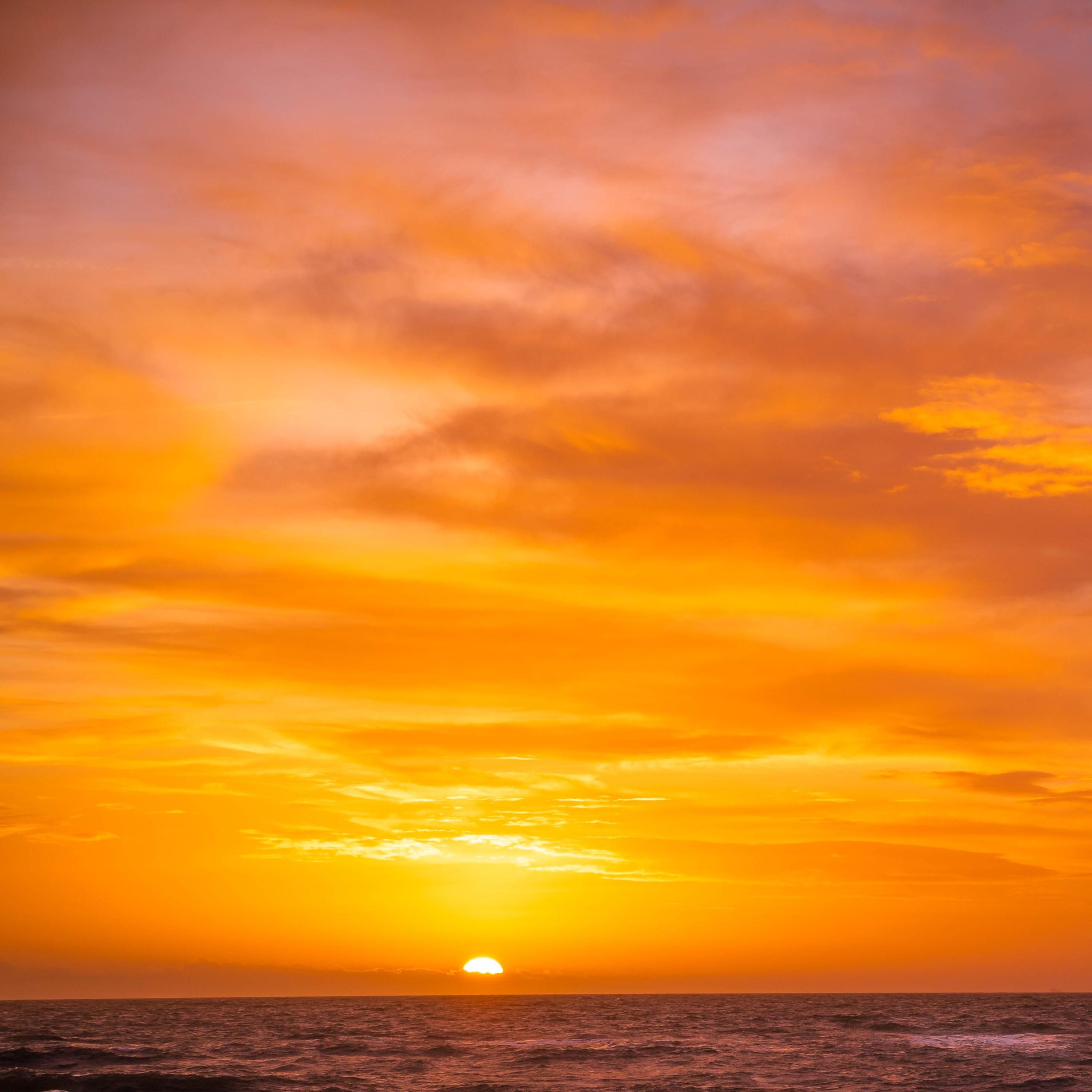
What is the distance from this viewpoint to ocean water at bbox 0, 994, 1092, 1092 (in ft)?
179

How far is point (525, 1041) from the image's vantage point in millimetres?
87375

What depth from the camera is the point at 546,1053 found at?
73438 millimetres

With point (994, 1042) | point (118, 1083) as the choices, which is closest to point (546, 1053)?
point (118, 1083)

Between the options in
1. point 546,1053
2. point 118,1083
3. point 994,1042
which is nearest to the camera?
point 118,1083

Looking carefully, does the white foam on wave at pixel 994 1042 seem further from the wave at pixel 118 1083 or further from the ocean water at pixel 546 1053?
the wave at pixel 118 1083

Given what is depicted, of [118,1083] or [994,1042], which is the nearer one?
[118,1083]

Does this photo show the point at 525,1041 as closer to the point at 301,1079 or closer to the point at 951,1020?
the point at 301,1079

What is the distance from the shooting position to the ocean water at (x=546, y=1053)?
2148 inches

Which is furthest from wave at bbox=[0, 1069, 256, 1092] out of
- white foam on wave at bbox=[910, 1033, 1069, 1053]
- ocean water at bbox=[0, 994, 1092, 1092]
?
white foam on wave at bbox=[910, 1033, 1069, 1053]

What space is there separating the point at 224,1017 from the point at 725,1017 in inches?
2454

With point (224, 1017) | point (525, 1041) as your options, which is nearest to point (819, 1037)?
point (525, 1041)

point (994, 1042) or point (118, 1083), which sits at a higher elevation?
point (118, 1083)

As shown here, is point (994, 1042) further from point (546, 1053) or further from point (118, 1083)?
point (118, 1083)

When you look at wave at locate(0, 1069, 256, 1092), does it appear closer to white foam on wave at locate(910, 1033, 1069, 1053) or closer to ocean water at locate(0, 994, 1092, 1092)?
ocean water at locate(0, 994, 1092, 1092)
